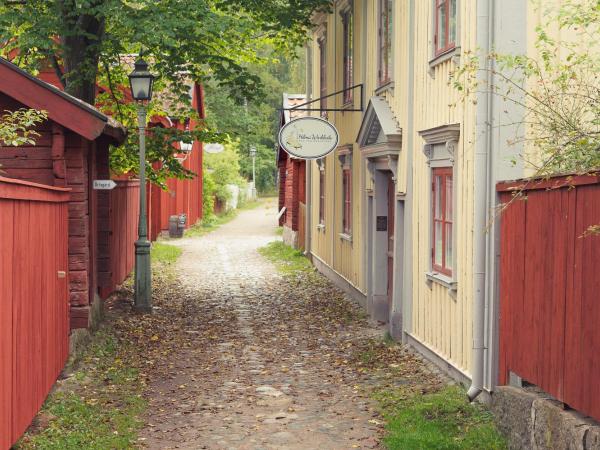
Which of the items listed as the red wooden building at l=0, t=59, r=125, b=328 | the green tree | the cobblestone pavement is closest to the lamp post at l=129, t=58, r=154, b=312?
the cobblestone pavement

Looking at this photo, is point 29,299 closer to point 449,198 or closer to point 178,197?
point 449,198

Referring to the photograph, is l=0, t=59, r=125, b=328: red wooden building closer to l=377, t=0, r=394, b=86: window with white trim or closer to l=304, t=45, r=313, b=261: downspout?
l=377, t=0, r=394, b=86: window with white trim

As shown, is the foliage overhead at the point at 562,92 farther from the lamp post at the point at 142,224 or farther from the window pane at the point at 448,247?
the lamp post at the point at 142,224

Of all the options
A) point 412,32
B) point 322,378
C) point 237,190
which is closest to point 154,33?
point 412,32

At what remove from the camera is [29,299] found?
25.5 ft

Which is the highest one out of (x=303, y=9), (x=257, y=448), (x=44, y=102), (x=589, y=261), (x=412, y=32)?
(x=303, y=9)

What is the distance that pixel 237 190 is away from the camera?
54531mm

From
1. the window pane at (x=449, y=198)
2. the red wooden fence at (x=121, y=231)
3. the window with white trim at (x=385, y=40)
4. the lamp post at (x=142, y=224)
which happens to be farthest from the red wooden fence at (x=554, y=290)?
the red wooden fence at (x=121, y=231)

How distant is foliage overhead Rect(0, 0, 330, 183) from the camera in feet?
45.9

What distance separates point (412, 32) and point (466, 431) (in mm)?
5680

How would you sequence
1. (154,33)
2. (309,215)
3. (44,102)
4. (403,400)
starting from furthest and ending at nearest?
(309,215) < (154,33) < (44,102) < (403,400)

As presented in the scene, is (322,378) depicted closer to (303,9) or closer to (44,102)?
(44,102)

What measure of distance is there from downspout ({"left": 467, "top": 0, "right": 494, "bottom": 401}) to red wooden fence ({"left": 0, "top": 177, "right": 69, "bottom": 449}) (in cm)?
380

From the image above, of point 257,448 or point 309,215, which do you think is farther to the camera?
point 309,215
